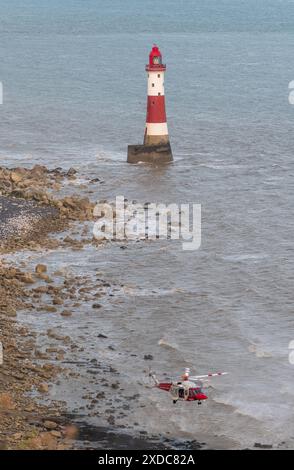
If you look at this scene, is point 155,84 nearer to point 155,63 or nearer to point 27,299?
point 155,63

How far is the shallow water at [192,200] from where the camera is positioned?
1034 inches

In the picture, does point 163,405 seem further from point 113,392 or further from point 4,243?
point 4,243

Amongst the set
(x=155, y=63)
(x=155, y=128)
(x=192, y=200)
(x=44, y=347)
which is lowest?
(x=44, y=347)

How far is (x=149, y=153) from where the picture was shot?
52.5 meters

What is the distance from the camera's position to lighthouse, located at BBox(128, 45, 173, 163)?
166ft

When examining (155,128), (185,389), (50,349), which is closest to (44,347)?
(50,349)

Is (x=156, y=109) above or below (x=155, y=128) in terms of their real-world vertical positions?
above

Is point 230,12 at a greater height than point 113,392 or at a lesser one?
greater

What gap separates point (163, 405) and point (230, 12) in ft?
584

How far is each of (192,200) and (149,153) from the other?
748cm

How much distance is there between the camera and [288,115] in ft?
226

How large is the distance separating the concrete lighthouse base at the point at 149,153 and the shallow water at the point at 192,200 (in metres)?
0.93

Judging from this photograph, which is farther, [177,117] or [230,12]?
[230,12]
